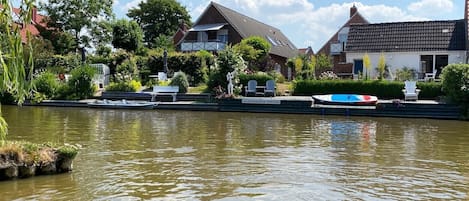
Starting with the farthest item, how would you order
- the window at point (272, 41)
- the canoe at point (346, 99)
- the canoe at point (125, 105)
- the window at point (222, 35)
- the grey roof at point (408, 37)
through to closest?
1. the window at point (272, 41)
2. the window at point (222, 35)
3. the grey roof at point (408, 37)
4. the canoe at point (125, 105)
5. the canoe at point (346, 99)

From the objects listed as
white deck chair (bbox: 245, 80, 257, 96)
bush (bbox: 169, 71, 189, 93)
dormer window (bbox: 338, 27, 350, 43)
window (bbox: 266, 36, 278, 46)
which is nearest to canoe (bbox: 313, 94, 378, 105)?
white deck chair (bbox: 245, 80, 257, 96)

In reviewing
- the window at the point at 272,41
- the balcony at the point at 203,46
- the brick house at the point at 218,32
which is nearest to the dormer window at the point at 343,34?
the brick house at the point at 218,32

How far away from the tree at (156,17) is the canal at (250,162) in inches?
1761

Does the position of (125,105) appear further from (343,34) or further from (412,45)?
(343,34)

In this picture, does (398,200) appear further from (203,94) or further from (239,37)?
(239,37)

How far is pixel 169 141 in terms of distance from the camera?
12.5m

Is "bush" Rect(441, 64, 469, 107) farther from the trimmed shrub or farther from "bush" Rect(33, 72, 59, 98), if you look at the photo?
"bush" Rect(33, 72, 59, 98)

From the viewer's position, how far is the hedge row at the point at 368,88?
23.4 metres

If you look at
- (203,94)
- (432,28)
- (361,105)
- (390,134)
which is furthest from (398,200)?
(432,28)

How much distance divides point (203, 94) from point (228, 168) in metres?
16.8

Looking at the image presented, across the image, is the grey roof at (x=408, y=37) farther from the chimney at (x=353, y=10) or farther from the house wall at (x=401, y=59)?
the chimney at (x=353, y=10)

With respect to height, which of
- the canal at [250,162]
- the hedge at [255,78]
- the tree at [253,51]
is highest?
the tree at [253,51]

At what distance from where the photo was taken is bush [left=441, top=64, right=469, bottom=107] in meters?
19.8

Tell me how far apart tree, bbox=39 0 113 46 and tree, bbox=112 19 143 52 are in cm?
158
